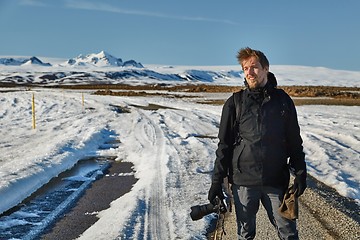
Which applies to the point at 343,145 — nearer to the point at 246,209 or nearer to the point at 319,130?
the point at 319,130

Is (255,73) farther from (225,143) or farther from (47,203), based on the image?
(47,203)

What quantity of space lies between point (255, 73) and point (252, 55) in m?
0.13

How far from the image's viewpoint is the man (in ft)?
10.7

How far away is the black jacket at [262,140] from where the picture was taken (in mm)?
A: 3246

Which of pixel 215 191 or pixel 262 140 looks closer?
pixel 262 140

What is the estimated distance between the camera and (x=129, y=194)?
7145mm

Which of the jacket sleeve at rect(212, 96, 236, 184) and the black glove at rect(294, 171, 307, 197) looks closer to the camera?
the black glove at rect(294, 171, 307, 197)

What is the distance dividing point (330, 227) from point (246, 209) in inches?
94.6

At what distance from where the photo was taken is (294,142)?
329cm

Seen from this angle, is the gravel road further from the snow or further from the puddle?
the puddle

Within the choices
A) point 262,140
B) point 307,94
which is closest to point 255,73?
point 262,140

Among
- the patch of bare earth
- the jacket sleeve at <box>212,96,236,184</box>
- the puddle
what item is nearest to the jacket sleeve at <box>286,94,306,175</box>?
the jacket sleeve at <box>212,96,236,184</box>

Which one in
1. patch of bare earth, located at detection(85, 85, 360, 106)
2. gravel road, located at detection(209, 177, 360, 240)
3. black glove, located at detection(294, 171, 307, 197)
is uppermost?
black glove, located at detection(294, 171, 307, 197)

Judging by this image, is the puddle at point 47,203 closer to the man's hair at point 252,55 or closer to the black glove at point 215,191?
the black glove at point 215,191
